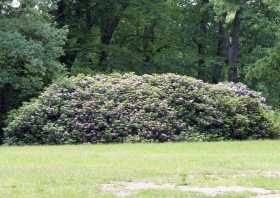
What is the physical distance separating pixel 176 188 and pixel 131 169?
2.24m

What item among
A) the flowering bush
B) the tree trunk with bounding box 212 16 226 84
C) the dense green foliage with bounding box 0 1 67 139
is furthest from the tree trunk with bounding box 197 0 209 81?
the flowering bush

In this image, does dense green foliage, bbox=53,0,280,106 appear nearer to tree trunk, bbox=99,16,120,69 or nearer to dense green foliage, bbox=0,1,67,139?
A: tree trunk, bbox=99,16,120,69

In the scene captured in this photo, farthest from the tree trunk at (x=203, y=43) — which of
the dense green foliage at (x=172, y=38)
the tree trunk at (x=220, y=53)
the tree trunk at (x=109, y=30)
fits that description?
the tree trunk at (x=109, y=30)

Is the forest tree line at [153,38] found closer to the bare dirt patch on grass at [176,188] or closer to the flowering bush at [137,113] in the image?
the flowering bush at [137,113]

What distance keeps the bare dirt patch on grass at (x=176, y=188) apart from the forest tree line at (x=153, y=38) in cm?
1354

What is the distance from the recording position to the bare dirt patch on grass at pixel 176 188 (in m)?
8.68

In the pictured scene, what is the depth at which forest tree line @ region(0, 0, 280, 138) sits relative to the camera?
23.3 metres

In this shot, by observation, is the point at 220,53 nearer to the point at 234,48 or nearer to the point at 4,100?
the point at 234,48

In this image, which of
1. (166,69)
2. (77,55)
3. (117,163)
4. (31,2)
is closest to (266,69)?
(166,69)

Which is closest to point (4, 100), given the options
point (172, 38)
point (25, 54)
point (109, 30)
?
point (25, 54)

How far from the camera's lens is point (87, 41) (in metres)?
36.0

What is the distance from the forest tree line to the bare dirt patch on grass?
44.4ft

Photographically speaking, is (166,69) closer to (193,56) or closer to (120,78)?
(193,56)

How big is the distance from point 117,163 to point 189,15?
99.7 feet
